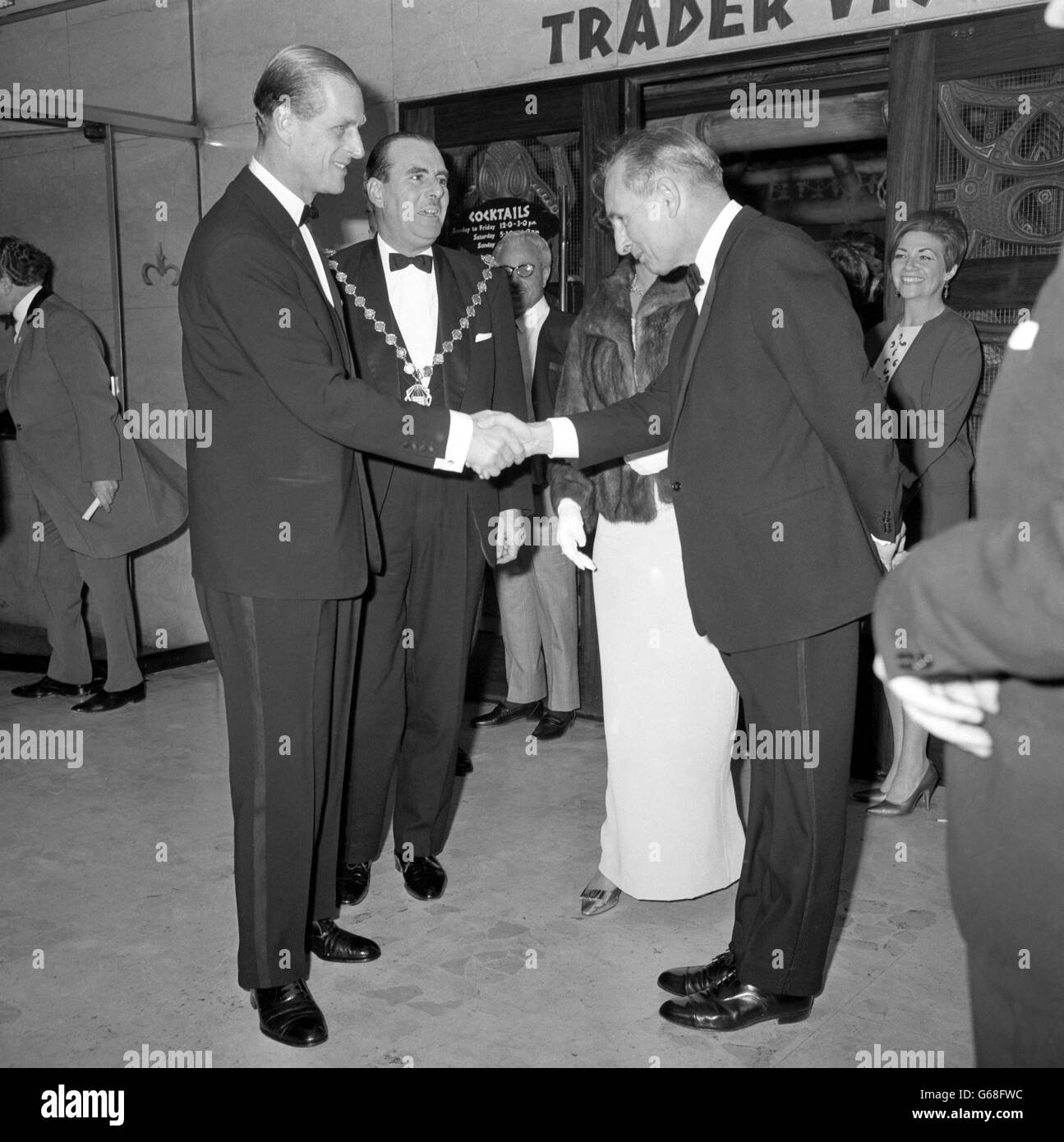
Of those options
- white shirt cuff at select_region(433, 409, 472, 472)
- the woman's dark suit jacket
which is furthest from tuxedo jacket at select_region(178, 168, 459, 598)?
the woman's dark suit jacket

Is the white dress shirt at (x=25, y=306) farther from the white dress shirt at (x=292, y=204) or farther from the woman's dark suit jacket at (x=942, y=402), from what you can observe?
the woman's dark suit jacket at (x=942, y=402)

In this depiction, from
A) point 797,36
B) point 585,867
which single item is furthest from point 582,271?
point 585,867

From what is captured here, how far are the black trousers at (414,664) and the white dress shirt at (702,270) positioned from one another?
0.50 meters

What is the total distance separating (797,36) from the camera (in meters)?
4.21

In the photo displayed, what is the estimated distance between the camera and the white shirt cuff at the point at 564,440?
2855mm

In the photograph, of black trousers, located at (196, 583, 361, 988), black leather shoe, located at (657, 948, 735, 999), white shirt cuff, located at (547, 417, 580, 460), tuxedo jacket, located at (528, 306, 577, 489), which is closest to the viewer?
black trousers, located at (196, 583, 361, 988)

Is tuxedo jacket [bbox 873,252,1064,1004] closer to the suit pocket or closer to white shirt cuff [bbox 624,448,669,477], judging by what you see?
the suit pocket

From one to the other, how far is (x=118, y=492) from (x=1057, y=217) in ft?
12.2

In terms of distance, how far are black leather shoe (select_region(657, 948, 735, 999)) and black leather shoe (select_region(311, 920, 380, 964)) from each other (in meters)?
0.68

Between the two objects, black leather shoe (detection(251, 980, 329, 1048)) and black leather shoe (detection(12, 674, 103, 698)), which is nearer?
black leather shoe (detection(251, 980, 329, 1048))

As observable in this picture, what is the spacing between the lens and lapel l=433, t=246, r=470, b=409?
333 cm

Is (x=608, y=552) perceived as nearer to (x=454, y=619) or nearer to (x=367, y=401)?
(x=454, y=619)

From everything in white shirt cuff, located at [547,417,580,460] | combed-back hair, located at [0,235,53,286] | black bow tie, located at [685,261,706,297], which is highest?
combed-back hair, located at [0,235,53,286]

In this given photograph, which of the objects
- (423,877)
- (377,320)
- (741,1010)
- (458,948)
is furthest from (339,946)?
(377,320)
